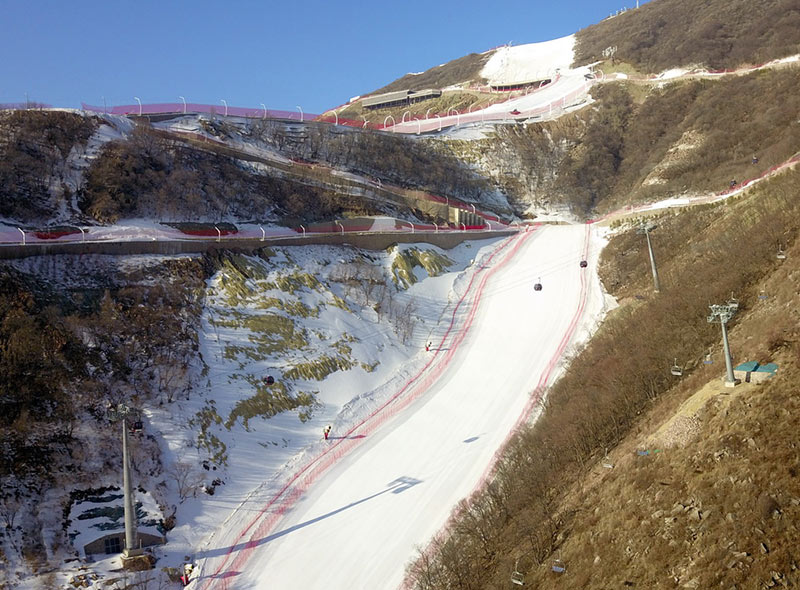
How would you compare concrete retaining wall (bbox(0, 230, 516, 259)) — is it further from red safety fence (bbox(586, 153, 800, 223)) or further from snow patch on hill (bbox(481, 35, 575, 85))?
snow patch on hill (bbox(481, 35, 575, 85))

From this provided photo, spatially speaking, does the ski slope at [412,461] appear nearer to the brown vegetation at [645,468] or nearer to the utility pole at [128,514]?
the brown vegetation at [645,468]

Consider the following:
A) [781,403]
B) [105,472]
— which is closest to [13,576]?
[105,472]

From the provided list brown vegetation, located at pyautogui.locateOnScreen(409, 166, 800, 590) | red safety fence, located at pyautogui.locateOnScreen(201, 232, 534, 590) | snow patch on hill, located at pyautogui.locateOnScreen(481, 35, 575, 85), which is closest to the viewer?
brown vegetation, located at pyautogui.locateOnScreen(409, 166, 800, 590)

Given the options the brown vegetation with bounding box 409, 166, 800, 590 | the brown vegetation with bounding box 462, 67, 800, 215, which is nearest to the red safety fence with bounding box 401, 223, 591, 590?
the brown vegetation with bounding box 409, 166, 800, 590

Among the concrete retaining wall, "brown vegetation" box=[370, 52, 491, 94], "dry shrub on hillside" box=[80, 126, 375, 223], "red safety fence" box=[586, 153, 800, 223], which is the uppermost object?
"brown vegetation" box=[370, 52, 491, 94]

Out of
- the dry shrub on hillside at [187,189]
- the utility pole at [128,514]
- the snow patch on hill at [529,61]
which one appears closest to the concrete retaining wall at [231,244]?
the dry shrub on hillside at [187,189]

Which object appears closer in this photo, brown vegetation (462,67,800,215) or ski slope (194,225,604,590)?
ski slope (194,225,604,590)
